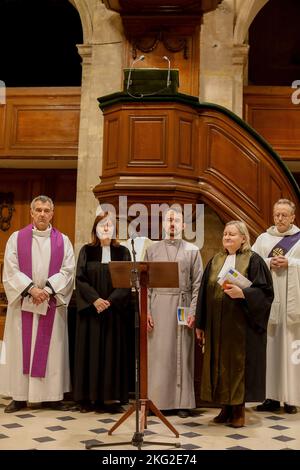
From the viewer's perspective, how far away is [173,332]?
554 centimetres

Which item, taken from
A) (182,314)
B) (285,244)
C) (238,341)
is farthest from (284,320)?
(182,314)

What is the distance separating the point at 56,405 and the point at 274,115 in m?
6.08

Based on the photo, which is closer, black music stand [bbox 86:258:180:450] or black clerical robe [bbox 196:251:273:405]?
black music stand [bbox 86:258:180:450]

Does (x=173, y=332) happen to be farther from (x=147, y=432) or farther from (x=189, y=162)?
(x=189, y=162)

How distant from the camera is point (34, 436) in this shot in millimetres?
4609

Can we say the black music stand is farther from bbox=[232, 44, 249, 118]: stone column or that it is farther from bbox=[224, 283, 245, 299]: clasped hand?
bbox=[232, 44, 249, 118]: stone column

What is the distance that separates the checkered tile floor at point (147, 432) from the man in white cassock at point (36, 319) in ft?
0.81

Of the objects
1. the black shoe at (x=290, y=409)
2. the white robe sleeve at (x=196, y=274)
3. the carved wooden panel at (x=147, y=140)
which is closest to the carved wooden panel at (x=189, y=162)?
the carved wooden panel at (x=147, y=140)

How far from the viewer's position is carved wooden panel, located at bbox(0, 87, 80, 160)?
9.82 m

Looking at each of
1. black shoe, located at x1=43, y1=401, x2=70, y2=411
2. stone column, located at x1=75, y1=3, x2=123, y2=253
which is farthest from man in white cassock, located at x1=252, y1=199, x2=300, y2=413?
stone column, located at x1=75, y1=3, x2=123, y2=253

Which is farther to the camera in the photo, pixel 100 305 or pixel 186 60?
pixel 186 60

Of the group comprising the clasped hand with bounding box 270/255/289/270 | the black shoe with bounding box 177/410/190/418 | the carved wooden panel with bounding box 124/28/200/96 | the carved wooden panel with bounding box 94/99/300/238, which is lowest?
the black shoe with bounding box 177/410/190/418

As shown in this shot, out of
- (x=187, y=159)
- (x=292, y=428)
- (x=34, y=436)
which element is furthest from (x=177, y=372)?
(x=187, y=159)
